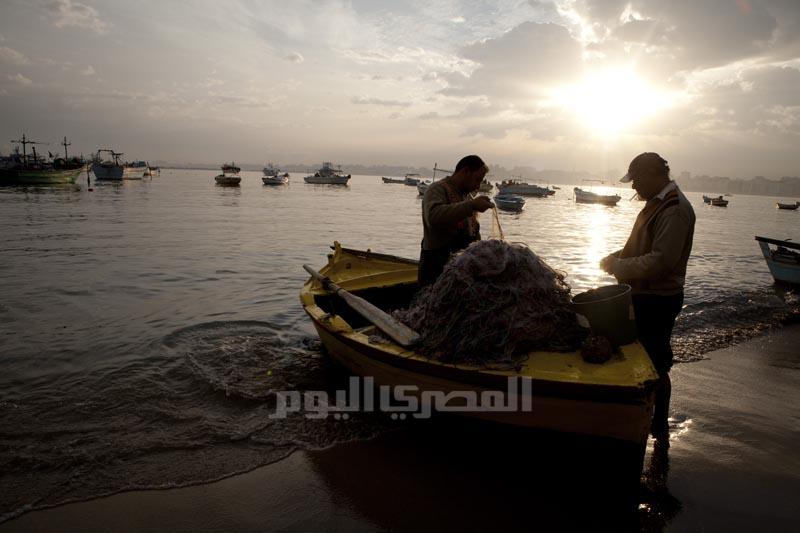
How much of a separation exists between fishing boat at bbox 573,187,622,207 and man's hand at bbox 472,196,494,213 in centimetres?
7518

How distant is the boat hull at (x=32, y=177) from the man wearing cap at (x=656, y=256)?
230 feet

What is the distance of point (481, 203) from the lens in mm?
4586

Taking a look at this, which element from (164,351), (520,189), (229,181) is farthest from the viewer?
(520,189)

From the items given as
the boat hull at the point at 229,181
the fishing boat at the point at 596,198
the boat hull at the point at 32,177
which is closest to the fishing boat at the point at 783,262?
the fishing boat at the point at 596,198

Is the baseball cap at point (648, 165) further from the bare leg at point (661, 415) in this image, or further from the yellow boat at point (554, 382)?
the bare leg at point (661, 415)

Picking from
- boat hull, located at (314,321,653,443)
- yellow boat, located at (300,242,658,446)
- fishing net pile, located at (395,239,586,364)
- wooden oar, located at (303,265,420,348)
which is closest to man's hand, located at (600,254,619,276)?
fishing net pile, located at (395,239,586,364)

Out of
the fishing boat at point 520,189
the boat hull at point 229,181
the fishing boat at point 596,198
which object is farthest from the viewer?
the fishing boat at point 520,189

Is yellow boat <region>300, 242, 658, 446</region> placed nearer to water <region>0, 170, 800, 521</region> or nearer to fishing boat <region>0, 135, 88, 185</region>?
water <region>0, 170, 800, 521</region>

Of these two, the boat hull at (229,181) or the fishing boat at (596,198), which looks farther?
the boat hull at (229,181)

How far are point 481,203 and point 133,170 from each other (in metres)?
109

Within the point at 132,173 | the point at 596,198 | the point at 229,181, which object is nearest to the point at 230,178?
the point at 229,181

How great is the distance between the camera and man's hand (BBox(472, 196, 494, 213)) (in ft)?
14.8

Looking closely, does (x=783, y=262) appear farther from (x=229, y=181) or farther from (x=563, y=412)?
(x=229, y=181)

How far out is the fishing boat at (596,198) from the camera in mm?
72062
